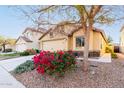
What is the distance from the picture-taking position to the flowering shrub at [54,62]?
4594 mm

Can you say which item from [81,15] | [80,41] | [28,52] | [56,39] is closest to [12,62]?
[28,52]

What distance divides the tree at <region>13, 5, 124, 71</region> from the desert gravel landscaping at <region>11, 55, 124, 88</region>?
1.20 feet

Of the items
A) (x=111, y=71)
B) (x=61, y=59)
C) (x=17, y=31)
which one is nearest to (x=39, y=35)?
(x=17, y=31)

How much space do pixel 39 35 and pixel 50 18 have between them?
1.69 ft

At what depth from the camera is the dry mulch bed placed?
4551 millimetres

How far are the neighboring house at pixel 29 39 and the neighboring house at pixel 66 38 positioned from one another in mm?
123

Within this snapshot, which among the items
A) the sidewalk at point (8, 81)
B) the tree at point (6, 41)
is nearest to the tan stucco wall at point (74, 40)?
the tree at point (6, 41)

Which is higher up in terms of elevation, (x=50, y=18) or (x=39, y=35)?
(x=50, y=18)

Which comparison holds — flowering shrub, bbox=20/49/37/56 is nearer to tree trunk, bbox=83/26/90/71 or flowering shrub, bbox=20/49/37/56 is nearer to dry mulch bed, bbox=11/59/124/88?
dry mulch bed, bbox=11/59/124/88

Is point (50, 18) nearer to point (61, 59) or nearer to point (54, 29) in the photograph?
point (54, 29)

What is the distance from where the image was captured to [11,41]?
16.3ft

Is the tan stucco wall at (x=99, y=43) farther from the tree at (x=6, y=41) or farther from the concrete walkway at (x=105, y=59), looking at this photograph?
the tree at (x=6, y=41)

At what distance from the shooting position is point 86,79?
15.5ft

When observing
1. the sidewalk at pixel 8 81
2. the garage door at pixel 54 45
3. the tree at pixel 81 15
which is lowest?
the sidewalk at pixel 8 81
